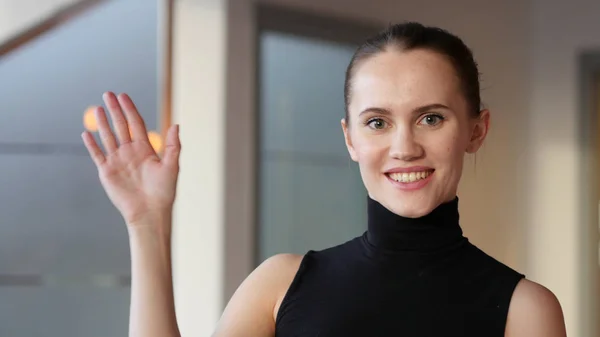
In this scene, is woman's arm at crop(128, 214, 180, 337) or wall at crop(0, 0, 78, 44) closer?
woman's arm at crop(128, 214, 180, 337)

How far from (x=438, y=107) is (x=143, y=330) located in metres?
0.42

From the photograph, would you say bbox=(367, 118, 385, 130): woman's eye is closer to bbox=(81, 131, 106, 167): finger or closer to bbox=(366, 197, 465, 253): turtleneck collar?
bbox=(366, 197, 465, 253): turtleneck collar

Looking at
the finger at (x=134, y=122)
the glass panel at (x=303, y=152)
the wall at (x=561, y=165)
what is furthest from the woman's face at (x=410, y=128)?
the wall at (x=561, y=165)

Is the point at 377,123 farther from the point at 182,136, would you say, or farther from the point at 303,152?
the point at 303,152

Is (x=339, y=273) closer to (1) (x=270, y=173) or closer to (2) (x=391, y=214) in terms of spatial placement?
(2) (x=391, y=214)

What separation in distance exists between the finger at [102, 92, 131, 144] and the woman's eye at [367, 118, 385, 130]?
29cm

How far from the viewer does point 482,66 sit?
9.43 ft

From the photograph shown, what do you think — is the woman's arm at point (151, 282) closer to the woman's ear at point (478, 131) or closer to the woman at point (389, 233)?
the woman at point (389, 233)

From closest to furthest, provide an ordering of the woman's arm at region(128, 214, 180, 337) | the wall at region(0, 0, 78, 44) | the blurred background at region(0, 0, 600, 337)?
the woman's arm at region(128, 214, 180, 337), the wall at region(0, 0, 78, 44), the blurred background at region(0, 0, 600, 337)

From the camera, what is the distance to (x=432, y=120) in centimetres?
94

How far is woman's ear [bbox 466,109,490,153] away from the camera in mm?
997

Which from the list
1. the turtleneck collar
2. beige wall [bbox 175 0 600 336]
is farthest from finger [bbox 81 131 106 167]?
beige wall [bbox 175 0 600 336]

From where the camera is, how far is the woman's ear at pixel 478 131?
997mm

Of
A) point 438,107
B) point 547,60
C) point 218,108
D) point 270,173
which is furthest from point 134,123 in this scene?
point 547,60
